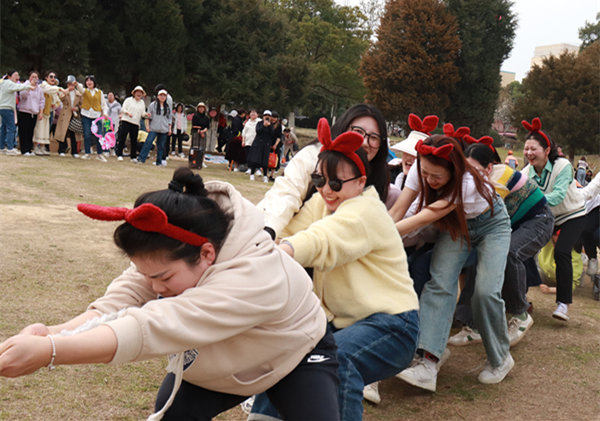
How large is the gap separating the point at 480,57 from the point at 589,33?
24813mm

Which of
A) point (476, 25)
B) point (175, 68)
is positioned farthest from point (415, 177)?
point (476, 25)

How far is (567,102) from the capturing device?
1357 inches

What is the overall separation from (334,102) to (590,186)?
41.5 m

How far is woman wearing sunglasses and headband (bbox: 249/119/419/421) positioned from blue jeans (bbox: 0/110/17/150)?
11.5 meters

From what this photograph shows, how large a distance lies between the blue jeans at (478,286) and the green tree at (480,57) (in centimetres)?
3288

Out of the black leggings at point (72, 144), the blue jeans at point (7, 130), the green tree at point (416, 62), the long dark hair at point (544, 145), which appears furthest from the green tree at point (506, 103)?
the long dark hair at point (544, 145)

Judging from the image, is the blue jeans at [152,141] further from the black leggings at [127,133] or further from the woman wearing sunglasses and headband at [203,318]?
the woman wearing sunglasses and headband at [203,318]

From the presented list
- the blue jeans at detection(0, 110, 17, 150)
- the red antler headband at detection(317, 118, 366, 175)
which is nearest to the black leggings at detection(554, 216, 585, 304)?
the red antler headband at detection(317, 118, 366, 175)

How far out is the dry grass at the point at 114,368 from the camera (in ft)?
10.8

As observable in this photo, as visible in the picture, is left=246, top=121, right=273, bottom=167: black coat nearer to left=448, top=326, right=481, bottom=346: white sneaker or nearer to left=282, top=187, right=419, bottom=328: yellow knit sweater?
left=448, top=326, right=481, bottom=346: white sneaker

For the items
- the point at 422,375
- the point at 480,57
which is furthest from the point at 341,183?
the point at 480,57

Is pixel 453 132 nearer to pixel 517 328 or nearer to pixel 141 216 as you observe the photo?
pixel 517 328

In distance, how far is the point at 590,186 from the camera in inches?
271

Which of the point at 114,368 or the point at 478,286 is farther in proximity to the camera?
the point at 478,286
